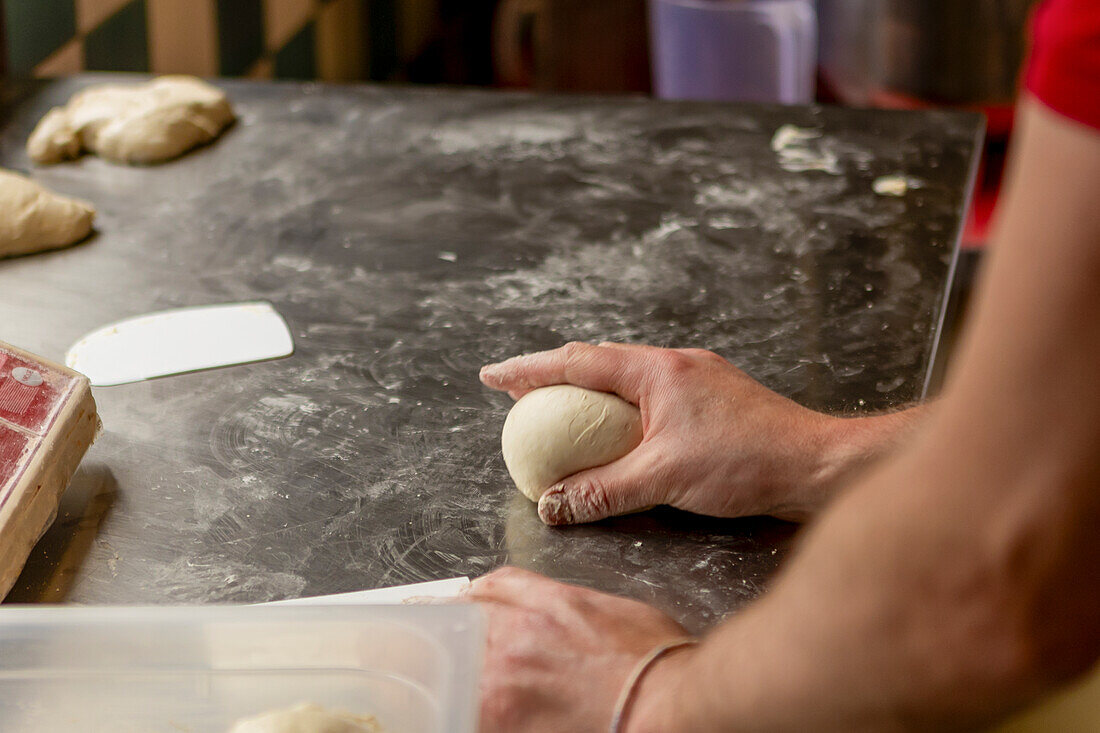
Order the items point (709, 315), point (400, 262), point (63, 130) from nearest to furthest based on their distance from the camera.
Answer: point (709, 315)
point (400, 262)
point (63, 130)

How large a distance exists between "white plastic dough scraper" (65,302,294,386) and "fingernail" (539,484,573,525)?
0.49m

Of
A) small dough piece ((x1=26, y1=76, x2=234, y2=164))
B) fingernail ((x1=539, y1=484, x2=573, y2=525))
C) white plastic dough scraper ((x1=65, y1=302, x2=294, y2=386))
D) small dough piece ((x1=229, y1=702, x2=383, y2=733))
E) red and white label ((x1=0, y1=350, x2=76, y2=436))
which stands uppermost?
small dough piece ((x1=26, y1=76, x2=234, y2=164))

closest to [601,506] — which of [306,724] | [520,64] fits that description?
[306,724]

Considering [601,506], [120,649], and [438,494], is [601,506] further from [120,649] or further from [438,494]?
[120,649]

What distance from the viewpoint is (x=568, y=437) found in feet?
3.59

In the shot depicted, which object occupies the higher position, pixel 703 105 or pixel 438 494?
pixel 703 105

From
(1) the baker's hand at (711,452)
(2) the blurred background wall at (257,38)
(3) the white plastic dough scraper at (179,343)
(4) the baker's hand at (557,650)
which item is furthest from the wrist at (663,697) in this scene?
(2) the blurred background wall at (257,38)

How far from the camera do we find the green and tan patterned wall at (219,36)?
2385 mm

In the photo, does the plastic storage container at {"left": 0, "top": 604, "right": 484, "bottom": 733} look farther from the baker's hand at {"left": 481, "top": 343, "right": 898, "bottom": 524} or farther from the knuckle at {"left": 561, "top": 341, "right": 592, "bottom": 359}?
the knuckle at {"left": 561, "top": 341, "right": 592, "bottom": 359}

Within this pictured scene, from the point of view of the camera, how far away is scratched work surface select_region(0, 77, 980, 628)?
1.07 metres

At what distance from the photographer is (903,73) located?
9.71 feet

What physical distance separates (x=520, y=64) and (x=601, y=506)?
10.5ft

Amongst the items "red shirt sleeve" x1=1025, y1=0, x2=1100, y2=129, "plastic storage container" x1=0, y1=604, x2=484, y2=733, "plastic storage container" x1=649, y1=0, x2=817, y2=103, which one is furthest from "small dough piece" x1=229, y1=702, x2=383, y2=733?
"plastic storage container" x1=649, y1=0, x2=817, y2=103

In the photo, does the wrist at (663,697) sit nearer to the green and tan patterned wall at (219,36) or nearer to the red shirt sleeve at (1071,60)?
the red shirt sleeve at (1071,60)
